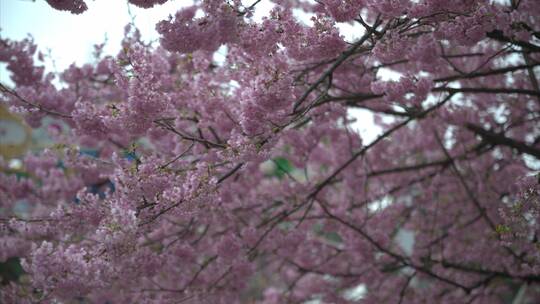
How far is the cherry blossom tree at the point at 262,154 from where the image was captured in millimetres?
3275

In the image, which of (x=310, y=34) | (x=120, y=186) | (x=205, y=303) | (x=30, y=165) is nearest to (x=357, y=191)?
(x=205, y=303)

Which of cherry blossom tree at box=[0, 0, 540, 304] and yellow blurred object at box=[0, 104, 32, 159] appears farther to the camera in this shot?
yellow blurred object at box=[0, 104, 32, 159]

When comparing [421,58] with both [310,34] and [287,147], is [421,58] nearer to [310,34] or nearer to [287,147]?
[310,34]

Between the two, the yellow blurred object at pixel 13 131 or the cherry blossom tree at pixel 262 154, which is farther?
Result: the yellow blurred object at pixel 13 131

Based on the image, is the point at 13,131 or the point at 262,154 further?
the point at 13,131

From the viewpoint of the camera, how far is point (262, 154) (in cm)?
340

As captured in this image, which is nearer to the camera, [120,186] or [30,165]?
[120,186]

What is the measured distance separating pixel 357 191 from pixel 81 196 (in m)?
4.33

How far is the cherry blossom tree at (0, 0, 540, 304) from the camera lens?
3.28 meters

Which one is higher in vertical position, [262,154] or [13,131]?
[13,131]

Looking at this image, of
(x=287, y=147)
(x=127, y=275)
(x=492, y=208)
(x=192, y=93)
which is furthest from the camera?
(x=287, y=147)

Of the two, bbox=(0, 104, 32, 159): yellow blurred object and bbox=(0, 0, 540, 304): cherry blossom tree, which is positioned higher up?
bbox=(0, 104, 32, 159): yellow blurred object

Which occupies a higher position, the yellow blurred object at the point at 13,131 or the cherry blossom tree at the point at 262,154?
the yellow blurred object at the point at 13,131

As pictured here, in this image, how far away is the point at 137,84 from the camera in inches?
128
